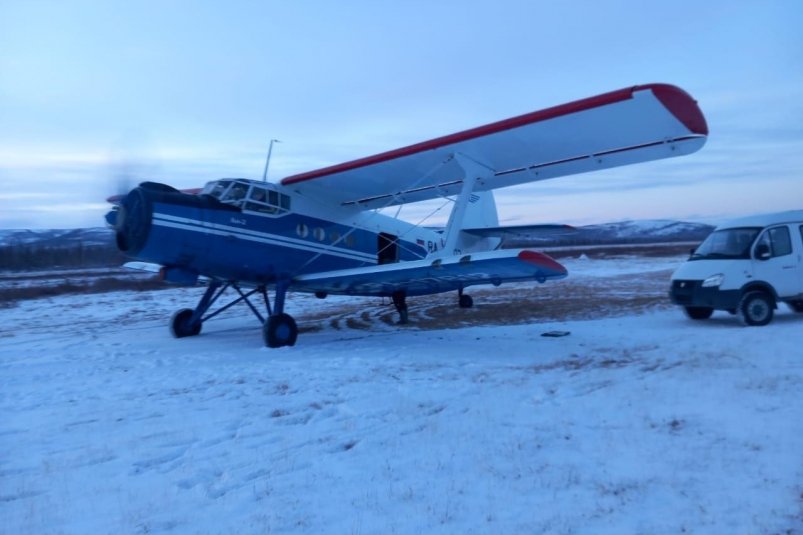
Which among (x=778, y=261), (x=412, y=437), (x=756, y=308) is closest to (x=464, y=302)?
(x=756, y=308)

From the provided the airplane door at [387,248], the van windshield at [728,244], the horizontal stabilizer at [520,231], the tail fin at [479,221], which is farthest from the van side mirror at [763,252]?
the airplane door at [387,248]

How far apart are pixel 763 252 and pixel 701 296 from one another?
1.49m

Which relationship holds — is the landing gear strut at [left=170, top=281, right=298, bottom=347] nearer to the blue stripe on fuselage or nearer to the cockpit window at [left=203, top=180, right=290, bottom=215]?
the blue stripe on fuselage

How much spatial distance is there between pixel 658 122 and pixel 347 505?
23.2 ft

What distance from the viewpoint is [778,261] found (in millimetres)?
11633

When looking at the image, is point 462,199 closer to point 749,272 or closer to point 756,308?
point 749,272

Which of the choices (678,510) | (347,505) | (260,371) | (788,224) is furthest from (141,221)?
(788,224)

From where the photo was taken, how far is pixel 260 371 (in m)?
7.86

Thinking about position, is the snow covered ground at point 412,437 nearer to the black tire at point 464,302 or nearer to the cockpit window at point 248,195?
the cockpit window at point 248,195

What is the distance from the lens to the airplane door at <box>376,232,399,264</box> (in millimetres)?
13547

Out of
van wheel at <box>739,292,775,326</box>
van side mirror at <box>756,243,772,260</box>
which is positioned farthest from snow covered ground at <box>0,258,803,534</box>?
van side mirror at <box>756,243,772,260</box>

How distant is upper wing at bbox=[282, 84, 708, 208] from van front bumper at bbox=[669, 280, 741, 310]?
3280mm

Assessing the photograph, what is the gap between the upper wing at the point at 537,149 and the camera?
8.12 m

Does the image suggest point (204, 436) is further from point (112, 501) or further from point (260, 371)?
point (260, 371)
